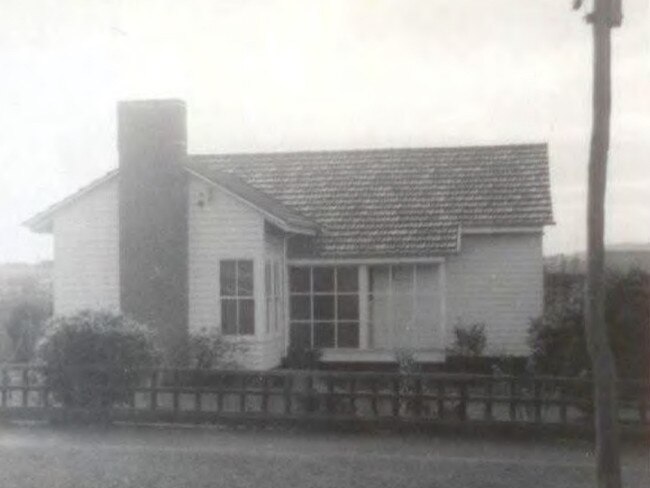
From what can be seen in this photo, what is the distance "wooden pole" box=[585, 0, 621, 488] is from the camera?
10.9 m

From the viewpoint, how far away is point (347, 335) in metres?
27.5

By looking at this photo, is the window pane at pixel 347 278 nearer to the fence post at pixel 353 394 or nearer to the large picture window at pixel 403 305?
the large picture window at pixel 403 305

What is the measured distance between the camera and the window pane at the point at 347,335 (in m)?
27.4

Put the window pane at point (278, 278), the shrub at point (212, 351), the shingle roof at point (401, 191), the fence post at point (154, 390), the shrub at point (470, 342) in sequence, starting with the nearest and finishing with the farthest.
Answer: the fence post at point (154, 390)
the shrub at point (212, 351)
the window pane at point (278, 278)
the shrub at point (470, 342)
the shingle roof at point (401, 191)

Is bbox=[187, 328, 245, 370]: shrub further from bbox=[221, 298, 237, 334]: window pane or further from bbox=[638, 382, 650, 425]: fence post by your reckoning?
bbox=[638, 382, 650, 425]: fence post

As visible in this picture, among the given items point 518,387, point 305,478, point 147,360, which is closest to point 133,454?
point 305,478

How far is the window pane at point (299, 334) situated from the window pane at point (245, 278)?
11.9ft

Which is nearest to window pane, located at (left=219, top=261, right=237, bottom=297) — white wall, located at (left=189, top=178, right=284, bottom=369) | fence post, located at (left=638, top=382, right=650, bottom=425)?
white wall, located at (left=189, top=178, right=284, bottom=369)

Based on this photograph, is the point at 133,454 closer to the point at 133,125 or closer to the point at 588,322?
the point at 588,322

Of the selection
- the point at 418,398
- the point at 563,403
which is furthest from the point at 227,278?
the point at 563,403

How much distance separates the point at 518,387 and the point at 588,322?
600 centimetres

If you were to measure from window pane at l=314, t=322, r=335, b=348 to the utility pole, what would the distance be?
54.0 feet

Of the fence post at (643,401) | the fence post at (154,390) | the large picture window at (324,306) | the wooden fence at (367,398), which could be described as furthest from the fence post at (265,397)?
the large picture window at (324,306)

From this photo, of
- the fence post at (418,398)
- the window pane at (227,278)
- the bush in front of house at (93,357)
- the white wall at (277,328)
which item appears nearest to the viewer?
the fence post at (418,398)
